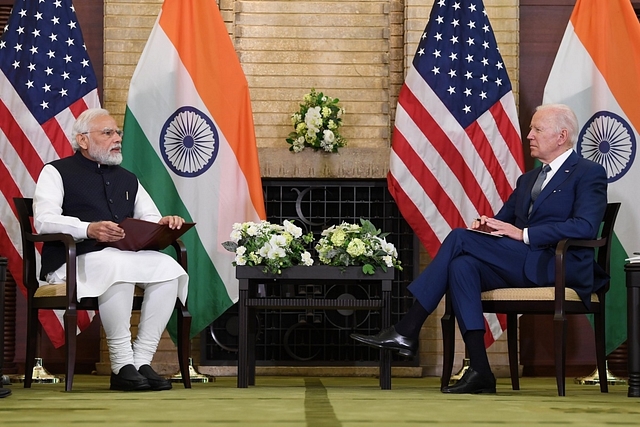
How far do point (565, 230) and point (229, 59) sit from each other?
2317mm

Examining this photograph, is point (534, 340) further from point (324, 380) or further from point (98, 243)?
point (98, 243)

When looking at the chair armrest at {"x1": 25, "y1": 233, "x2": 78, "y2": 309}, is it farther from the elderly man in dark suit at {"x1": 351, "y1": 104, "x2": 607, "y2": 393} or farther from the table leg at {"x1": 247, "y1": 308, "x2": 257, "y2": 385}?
the elderly man in dark suit at {"x1": 351, "y1": 104, "x2": 607, "y2": 393}

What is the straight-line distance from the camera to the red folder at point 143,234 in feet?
15.1

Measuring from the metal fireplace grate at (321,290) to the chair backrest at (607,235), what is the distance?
166cm

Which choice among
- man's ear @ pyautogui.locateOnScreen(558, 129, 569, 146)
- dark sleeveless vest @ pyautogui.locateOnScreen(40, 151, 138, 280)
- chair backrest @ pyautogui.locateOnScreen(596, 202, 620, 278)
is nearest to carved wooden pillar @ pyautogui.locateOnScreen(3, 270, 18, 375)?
dark sleeveless vest @ pyautogui.locateOnScreen(40, 151, 138, 280)

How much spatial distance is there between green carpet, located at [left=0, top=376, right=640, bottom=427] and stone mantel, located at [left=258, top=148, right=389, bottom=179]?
1982 millimetres

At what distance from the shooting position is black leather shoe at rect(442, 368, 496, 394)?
4.31m

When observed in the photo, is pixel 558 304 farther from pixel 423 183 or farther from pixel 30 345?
pixel 30 345

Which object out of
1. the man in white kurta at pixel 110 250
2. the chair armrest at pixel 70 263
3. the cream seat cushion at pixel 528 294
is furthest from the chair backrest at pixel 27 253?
the cream seat cushion at pixel 528 294

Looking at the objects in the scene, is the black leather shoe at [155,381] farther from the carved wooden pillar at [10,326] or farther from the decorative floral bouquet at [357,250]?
the carved wooden pillar at [10,326]

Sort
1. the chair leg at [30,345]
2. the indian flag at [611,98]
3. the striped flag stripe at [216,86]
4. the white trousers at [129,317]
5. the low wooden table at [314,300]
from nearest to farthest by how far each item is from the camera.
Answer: the white trousers at [129,317] → the low wooden table at [314,300] → the chair leg at [30,345] → the indian flag at [611,98] → the striped flag stripe at [216,86]

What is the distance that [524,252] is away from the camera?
15.2 ft

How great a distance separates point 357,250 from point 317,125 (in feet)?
5.64

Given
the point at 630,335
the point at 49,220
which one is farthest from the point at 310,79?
the point at 630,335
